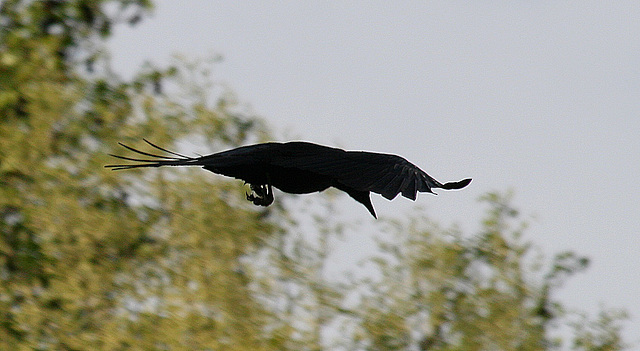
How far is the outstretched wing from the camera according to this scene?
12.1 ft

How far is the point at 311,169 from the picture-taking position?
3727mm

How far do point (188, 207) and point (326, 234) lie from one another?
1.24 metres

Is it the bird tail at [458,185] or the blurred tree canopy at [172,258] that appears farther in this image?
the blurred tree canopy at [172,258]

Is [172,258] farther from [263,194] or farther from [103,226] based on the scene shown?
[263,194]

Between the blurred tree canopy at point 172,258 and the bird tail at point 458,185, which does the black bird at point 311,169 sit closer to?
the bird tail at point 458,185

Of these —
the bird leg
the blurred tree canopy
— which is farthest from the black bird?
the blurred tree canopy

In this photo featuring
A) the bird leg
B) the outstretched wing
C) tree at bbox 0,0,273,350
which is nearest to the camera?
the outstretched wing

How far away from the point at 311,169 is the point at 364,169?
9.4 inches

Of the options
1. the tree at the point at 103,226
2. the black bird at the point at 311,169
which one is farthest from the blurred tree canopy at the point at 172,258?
the black bird at the point at 311,169

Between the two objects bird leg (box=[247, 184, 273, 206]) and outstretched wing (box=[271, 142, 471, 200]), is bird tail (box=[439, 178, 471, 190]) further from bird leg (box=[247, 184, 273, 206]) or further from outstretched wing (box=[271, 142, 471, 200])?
bird leg (box=[247, 184, 273, 206])

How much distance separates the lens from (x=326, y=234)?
8992 mm

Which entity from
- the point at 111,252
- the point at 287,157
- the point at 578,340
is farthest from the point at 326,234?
the point at 287,157

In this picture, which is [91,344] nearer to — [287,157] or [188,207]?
[188,207]

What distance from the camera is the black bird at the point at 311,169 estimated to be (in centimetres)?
370
